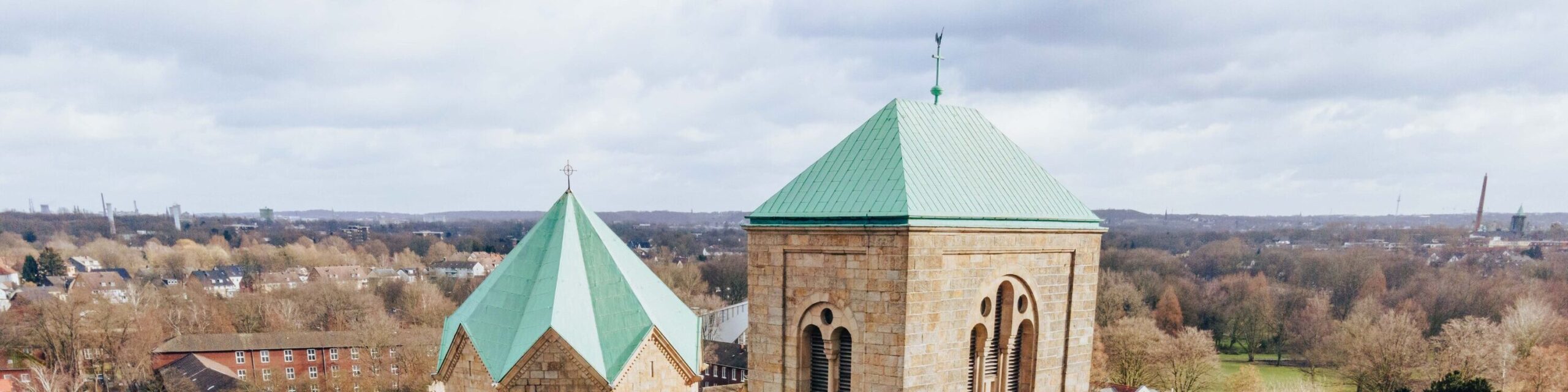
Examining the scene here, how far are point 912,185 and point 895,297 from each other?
171 centimetres

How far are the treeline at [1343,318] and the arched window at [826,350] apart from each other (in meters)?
31.9

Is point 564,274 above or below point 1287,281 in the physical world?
above

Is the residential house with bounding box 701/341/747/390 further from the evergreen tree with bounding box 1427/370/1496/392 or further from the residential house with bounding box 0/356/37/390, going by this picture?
the residential house with bounding box 0/356/37/390

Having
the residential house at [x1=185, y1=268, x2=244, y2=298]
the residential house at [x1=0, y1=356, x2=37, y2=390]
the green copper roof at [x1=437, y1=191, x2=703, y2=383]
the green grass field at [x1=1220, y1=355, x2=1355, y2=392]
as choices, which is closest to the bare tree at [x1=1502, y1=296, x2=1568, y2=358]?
the green grass field at [x1=1220, y1=355, x2=1355, y2=392]

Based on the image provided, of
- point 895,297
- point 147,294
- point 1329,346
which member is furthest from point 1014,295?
point 147,294

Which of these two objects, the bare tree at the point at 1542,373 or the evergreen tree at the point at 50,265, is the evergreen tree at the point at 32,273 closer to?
the evergreen tree at the point at 50,265

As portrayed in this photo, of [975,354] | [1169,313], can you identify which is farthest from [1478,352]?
[975,354]

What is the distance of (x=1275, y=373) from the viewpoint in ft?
174

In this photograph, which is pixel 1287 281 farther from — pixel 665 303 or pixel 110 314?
pixel 110 314

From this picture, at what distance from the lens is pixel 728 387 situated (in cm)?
2588

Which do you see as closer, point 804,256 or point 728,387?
point 804,256

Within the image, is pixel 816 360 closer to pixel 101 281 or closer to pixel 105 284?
pixel 105 284

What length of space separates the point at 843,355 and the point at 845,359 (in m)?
0.06

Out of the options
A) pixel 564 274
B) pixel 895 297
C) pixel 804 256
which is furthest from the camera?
pixel 564 274
